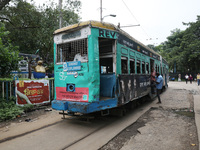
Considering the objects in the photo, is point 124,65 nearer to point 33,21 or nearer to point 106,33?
point 106,33

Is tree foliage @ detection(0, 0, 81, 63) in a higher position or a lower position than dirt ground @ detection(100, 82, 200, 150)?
higher

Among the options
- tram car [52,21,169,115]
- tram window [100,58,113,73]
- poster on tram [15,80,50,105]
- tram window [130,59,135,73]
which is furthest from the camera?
poster on tram [15,80,50,105]

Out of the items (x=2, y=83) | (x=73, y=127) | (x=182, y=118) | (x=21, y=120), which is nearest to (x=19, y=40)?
(x=2, y=83)

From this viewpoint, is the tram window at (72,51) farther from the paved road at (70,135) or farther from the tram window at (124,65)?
the paved road at (70,135)

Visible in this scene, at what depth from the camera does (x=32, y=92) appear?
6887 mm

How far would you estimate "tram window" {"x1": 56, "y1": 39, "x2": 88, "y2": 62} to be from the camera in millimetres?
4655

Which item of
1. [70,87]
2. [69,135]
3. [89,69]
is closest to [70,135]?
[69,135]

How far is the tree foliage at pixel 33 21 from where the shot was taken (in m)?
14.5

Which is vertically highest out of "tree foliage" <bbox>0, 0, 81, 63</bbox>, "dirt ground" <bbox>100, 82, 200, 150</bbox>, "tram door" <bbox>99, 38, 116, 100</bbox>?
"tree foliage" <bbox>0, 0, 81, 63</bbox>

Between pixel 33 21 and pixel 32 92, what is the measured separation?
12.8 metres

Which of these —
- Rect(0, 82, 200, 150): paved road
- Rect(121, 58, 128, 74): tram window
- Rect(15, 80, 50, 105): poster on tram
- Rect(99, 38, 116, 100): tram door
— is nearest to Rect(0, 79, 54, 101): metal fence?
Rect(15, 80, 50, 105): poster on tram

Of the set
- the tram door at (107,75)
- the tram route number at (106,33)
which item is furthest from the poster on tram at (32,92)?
the tram route number at (106,33)

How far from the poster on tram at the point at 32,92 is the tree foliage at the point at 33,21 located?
27.6ft

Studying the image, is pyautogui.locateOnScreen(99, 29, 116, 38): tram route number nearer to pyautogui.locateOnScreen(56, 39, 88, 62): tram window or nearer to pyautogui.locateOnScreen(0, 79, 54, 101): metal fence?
pyautogui.locateOnScreen(56, 39, 88, 62): tram window
